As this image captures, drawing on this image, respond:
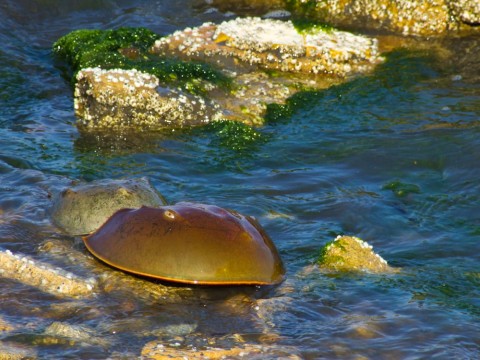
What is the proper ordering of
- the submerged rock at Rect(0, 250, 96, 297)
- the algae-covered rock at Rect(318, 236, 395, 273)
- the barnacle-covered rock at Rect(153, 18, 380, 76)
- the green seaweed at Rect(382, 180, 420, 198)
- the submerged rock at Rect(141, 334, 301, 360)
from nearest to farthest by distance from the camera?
1. the submerged rock at Rect(141, 334, 301, 360)
2. the submerged rock at Rect(0, 250, 96, 297)
3. the algae-covered rock at Rect(318, 236, 395, 273)
4. the green seaweed at Rect(382, 180, 420, 198)
5. the barnacle-covered rock at Rect(153, 18, 380, 76)

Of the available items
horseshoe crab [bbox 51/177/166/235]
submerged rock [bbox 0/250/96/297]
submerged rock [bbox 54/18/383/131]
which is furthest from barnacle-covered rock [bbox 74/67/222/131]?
submerged rock [bbox 0/250/96/297]

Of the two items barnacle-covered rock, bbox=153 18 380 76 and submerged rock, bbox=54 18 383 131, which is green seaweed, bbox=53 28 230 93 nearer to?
submerged rock, bbox=54 18 383 131

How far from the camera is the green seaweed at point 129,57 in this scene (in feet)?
21.1

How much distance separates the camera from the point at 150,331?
301 cm

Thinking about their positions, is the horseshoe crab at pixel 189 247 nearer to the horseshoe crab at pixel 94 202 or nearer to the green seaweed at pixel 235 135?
the horseshoe crab at pixel 94 202

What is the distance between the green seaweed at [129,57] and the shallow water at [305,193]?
0.99 ft

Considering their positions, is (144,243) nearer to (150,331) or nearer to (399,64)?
(150,331)

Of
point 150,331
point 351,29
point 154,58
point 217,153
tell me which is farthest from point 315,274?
point 351,29

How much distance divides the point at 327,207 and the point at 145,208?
5.48ft

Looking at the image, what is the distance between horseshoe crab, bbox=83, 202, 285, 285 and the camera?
10.5 feet

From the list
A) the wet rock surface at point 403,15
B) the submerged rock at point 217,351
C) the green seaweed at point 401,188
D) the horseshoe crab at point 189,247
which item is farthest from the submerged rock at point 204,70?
the submerged rock at point 217,351

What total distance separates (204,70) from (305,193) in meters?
2.09

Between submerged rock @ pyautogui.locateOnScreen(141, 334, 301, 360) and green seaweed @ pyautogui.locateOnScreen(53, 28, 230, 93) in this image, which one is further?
green seaweed @ pyautogui.locateOnScreen(53, 28, 230, 93)

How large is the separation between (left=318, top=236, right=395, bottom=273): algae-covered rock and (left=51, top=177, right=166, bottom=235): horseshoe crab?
102 cm
